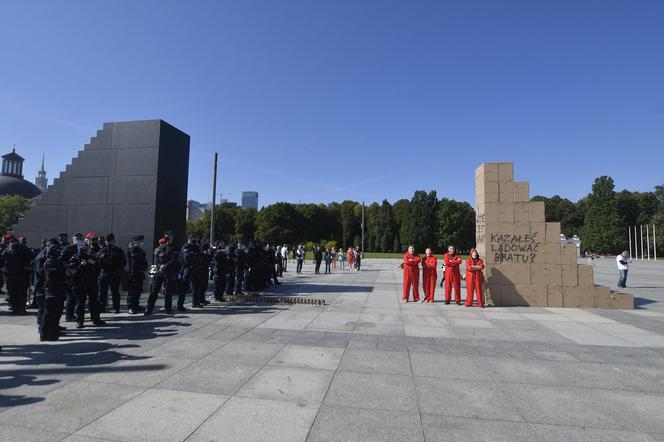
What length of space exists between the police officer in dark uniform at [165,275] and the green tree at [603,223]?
95950 mm

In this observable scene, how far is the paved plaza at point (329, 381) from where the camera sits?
340cm

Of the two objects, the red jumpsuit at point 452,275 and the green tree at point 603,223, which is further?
the green tree at point 603,223

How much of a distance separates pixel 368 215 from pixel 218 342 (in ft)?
300

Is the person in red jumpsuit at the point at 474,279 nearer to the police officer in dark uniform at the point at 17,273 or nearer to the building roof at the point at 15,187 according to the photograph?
the police officer in dark uniform at the point at 17,273

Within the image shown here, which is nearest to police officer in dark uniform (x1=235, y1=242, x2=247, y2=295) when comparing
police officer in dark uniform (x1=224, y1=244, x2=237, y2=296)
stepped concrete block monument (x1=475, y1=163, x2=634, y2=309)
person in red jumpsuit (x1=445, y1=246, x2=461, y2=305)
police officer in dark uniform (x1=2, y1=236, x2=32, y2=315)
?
police officer in dark uniform (x1=224, y1=244, x2=237, y2=296)

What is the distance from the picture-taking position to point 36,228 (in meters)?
13.6

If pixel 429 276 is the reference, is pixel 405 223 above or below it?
above

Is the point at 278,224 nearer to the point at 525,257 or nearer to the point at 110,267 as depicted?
the point at 525,257

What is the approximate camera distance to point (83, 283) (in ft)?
24.9

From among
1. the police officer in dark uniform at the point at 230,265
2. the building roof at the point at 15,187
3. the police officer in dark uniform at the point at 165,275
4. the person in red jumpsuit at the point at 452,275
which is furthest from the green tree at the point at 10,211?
the person in red jumpsuit at the point at 452,275

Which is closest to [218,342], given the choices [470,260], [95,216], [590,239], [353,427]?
[353,427]

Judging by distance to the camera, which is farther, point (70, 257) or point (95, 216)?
point (95, 216)

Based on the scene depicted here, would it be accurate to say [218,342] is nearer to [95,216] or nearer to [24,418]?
[24,418]

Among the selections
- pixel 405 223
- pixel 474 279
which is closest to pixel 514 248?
pixel 474 279
